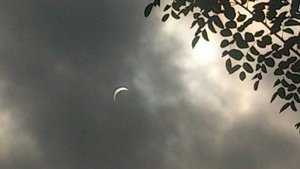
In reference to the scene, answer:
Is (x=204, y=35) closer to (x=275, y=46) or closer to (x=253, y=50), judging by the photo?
(x=253, y=50)

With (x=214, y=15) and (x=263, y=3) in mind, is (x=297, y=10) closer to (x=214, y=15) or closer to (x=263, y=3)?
(x=263, y=3)

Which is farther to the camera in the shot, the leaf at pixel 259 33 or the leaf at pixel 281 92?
the leaf at pixel 281 92

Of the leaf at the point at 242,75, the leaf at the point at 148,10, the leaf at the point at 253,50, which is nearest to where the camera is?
the leaf at the point at 148,10

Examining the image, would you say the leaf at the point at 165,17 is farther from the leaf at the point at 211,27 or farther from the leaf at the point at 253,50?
the leaf at the point at 253,50

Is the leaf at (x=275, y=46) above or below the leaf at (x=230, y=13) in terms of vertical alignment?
below

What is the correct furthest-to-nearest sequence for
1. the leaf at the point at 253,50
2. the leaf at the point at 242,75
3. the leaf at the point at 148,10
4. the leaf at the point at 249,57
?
the leaf at the point at 242,75
the leaf at the point at 249,57
the leaf at the point at 253,50
the leaf at the point at 148,10

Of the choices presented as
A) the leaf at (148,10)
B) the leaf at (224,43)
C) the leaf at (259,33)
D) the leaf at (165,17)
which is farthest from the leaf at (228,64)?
the leaf at (148,10)

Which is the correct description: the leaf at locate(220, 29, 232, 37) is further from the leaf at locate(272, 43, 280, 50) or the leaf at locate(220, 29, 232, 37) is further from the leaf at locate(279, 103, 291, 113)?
the leaf at locate(279, 103, 291, 113)

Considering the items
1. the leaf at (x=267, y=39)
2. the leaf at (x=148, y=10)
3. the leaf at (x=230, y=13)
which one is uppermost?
the leaf at (x=148, y=10)

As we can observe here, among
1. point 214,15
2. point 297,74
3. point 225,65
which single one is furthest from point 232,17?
point 297,74

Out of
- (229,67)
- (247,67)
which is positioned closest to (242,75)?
(247,67)

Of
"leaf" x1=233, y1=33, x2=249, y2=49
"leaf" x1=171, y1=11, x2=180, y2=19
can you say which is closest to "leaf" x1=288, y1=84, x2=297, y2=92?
"leaf" x1=233, y1=33, x2=249, y2=49
